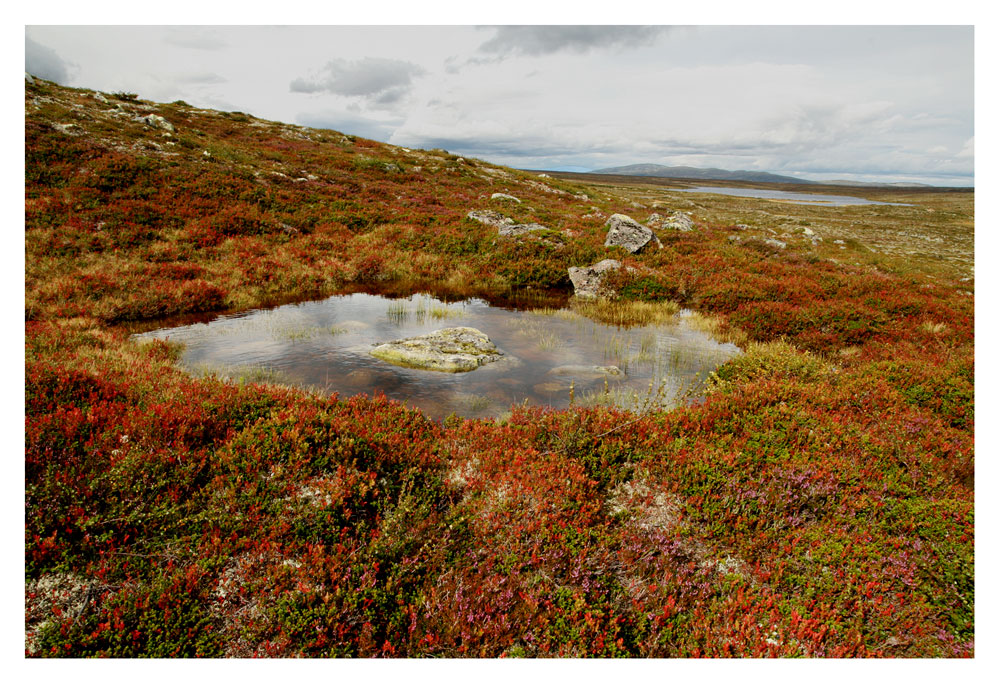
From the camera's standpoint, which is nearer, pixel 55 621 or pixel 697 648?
pixel 55 621

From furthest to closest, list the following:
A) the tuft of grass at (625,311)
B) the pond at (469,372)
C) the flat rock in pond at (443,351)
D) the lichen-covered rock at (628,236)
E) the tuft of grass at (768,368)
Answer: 1. the lichen-covered rock at (628,236)
2. the tuft of grass at (625,311)
3. the flat rock in pond at (443,351)
4. the tuft of grass at (768,368)
5. the pond at (469,372)

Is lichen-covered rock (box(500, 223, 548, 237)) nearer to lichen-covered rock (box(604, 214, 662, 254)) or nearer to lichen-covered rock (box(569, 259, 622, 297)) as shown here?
lichen-covered rock (box(604, 214, 662, 254))

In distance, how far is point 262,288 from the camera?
16.0 metres

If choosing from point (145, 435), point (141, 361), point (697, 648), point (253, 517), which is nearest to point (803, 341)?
point (697, 648)

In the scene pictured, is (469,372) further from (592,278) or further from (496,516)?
(592,278)

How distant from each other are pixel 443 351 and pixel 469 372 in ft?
3.53

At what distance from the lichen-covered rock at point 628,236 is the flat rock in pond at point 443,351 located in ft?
44.7

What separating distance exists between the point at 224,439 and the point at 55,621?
104 inches

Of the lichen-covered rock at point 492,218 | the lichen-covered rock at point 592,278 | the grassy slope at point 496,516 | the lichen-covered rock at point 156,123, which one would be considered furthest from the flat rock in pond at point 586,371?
the lichen-covered rock at point 156,123

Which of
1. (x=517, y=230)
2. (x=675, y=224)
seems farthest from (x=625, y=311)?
(x=675, y=224)

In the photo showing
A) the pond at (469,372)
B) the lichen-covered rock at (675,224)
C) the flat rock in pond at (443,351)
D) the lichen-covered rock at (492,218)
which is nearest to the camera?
the pond at (469,372)

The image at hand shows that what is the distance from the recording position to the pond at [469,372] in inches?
354

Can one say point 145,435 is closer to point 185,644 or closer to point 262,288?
point 185,644

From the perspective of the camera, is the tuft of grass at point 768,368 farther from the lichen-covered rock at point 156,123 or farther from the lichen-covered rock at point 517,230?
the lichen-covered rock at point 156,123
